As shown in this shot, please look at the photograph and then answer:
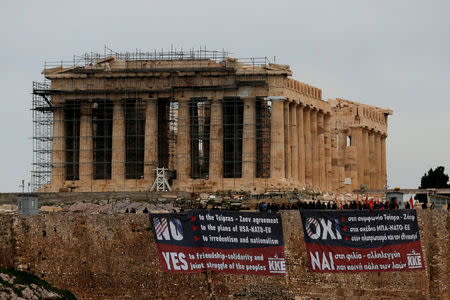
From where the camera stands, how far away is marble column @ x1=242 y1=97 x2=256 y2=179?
9938cm

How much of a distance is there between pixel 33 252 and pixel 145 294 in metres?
6.01

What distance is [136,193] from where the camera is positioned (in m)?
94.4

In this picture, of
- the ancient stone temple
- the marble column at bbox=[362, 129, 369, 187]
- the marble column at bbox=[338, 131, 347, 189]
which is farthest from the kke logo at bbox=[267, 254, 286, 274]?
the marble column at bbox=[362, 129, 369, 187]

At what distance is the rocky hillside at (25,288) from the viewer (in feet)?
227

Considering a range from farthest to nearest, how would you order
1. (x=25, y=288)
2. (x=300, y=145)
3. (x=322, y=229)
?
(x=300, y=145) < (x=322, y=229) < (x=25, y=288)

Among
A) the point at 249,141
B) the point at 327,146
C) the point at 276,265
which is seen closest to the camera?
the point at 276,265

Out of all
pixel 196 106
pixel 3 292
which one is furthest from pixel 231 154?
pixel 3 292

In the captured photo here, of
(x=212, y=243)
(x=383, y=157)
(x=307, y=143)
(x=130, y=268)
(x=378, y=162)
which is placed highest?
(x=307, y=143)

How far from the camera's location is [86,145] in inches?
4018

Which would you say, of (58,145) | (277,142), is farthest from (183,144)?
(58,145)

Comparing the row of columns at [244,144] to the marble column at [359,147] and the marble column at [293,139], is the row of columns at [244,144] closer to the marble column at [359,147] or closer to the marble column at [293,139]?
the marble column at [293,139]

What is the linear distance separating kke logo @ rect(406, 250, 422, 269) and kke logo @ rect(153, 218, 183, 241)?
12046mm

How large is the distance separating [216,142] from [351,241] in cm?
2596

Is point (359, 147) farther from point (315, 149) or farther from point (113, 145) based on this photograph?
point (113, 145)
